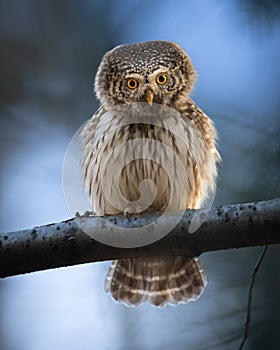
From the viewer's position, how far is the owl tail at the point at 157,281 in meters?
4.69

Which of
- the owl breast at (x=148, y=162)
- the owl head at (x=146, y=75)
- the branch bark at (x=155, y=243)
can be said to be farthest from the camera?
the owl head at (x=146, y=75)

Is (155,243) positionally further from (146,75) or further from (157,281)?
(146,75)

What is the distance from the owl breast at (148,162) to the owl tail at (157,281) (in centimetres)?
40

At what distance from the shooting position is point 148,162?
4.40 meters

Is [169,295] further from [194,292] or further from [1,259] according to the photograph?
[1,259]

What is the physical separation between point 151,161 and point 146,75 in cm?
60

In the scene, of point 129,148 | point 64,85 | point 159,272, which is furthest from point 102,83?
point 64,85

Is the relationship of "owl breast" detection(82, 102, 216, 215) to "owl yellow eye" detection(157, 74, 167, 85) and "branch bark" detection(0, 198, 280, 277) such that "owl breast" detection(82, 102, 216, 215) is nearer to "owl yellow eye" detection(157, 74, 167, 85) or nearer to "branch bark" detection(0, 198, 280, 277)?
"owl yellow eye" detection(157, 74, 167, 85)

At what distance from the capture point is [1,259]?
327cm

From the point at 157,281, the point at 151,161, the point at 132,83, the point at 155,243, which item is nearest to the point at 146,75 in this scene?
the point at 132,83

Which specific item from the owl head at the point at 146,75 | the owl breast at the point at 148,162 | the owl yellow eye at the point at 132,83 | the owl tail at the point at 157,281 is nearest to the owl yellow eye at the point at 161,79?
the owl head at the point at 146,75

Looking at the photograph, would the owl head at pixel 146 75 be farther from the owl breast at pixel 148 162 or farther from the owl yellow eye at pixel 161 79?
the owl breast at pixel 148 162

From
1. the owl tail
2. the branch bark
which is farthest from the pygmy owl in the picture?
the branch bark

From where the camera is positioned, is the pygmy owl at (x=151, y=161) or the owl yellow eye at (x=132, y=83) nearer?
the pygmy owl at (x=151, y=161)
